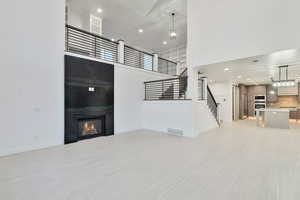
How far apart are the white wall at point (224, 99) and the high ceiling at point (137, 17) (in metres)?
3.86

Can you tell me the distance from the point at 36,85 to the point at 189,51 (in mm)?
4978

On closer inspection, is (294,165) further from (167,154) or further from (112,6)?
(112,6)

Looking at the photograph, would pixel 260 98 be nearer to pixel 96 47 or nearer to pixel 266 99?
pixel 266 99

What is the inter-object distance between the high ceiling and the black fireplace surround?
9.43 ft

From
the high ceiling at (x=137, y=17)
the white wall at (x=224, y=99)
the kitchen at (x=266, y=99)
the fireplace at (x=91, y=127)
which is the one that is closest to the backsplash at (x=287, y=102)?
the kitchen at (x=266, y=99)

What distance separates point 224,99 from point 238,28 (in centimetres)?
615

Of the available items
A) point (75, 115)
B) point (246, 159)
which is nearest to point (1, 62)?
point (75, 115)

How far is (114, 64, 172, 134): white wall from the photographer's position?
20.1 ft

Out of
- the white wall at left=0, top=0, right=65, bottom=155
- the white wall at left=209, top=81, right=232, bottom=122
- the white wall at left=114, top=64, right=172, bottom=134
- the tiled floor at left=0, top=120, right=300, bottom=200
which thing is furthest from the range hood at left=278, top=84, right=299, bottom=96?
the white wall at left=0, top=0, right=65, bottom=155

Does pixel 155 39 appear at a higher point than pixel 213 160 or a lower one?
higher

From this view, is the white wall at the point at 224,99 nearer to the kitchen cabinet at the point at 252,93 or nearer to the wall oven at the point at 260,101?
the kitchen cabinet at the point at 252,93

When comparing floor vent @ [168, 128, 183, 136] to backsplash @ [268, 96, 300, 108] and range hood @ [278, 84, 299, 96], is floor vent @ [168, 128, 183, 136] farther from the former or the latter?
backsplash @ [268, 96, 300, 108]

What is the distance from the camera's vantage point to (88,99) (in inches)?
205

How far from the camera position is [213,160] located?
10.8 feet
